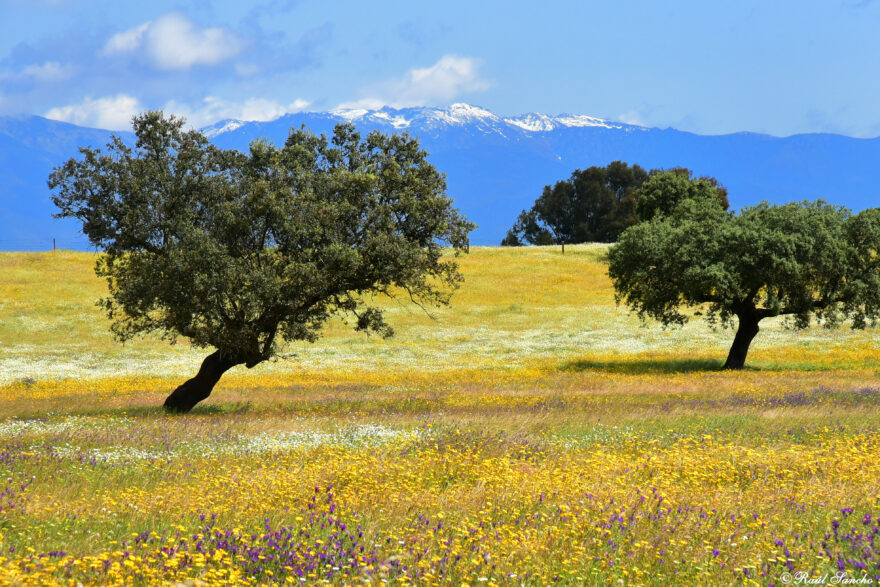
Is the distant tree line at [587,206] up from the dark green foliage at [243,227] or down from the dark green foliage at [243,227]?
up

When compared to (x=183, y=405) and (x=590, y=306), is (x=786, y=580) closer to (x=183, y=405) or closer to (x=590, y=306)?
(x=183, y=405)

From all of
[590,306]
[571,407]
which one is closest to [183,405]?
[571,407]

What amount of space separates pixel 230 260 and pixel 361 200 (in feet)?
15.4

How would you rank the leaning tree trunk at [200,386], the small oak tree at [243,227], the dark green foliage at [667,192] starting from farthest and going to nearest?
the dark green foliage at [667,192] < the leaning tree trunk at [200,386] < the small oak tree at [243,227]

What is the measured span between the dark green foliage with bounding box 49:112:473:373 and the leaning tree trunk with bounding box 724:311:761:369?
23.0 meters

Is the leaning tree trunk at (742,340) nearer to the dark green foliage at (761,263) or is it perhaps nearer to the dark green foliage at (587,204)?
the dark green foliage at (761,263)

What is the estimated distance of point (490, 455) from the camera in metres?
12.3

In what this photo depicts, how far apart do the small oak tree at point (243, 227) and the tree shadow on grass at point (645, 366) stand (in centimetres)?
1806

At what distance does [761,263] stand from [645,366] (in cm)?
874

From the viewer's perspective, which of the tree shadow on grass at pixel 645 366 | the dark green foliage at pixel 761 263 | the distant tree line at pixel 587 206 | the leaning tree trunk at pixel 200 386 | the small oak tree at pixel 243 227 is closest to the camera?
the small oak tree at pixel 243 227

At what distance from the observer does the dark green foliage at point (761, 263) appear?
37.1 m

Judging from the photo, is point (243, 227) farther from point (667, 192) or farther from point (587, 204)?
point (587, 204)

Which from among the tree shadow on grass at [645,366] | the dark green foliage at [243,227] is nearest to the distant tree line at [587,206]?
the tree shadow on grass at [645,366]

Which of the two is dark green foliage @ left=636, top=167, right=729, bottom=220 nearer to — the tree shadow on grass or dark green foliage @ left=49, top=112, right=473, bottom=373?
the tree shadow on grass
